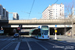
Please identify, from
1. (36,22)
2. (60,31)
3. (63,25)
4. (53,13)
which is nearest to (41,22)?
(36,22)

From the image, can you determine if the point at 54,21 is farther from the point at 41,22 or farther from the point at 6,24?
the point at 6,24

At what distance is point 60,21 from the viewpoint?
5325 cm

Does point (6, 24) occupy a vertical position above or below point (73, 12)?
below

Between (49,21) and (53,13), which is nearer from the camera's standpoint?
(49,21)

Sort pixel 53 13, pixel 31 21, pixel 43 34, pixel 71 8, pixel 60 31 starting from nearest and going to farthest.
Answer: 1. pixel 43 34
2. pixel 71 8
3. pixel 31 21
4. pixel 60 31
5. pixel 53 13

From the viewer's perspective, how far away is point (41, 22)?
53344 millimetres

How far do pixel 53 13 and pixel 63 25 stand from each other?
49.4 meters

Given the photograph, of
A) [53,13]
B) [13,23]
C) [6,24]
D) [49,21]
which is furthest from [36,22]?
[53,13]

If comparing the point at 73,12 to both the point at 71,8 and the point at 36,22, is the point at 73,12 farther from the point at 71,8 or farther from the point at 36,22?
the point at 36,22

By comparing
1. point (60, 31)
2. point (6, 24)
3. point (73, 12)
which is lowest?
point (60, 31)

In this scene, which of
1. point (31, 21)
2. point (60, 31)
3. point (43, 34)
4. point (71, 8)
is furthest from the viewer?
point (60, 31)

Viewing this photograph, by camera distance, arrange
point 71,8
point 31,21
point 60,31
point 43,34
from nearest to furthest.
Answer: point 43,34 → point 71,8 → point 31,21 → point 60,31

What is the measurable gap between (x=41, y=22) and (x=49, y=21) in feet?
12.4

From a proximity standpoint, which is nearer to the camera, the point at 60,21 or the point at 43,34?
the point at 43,34
